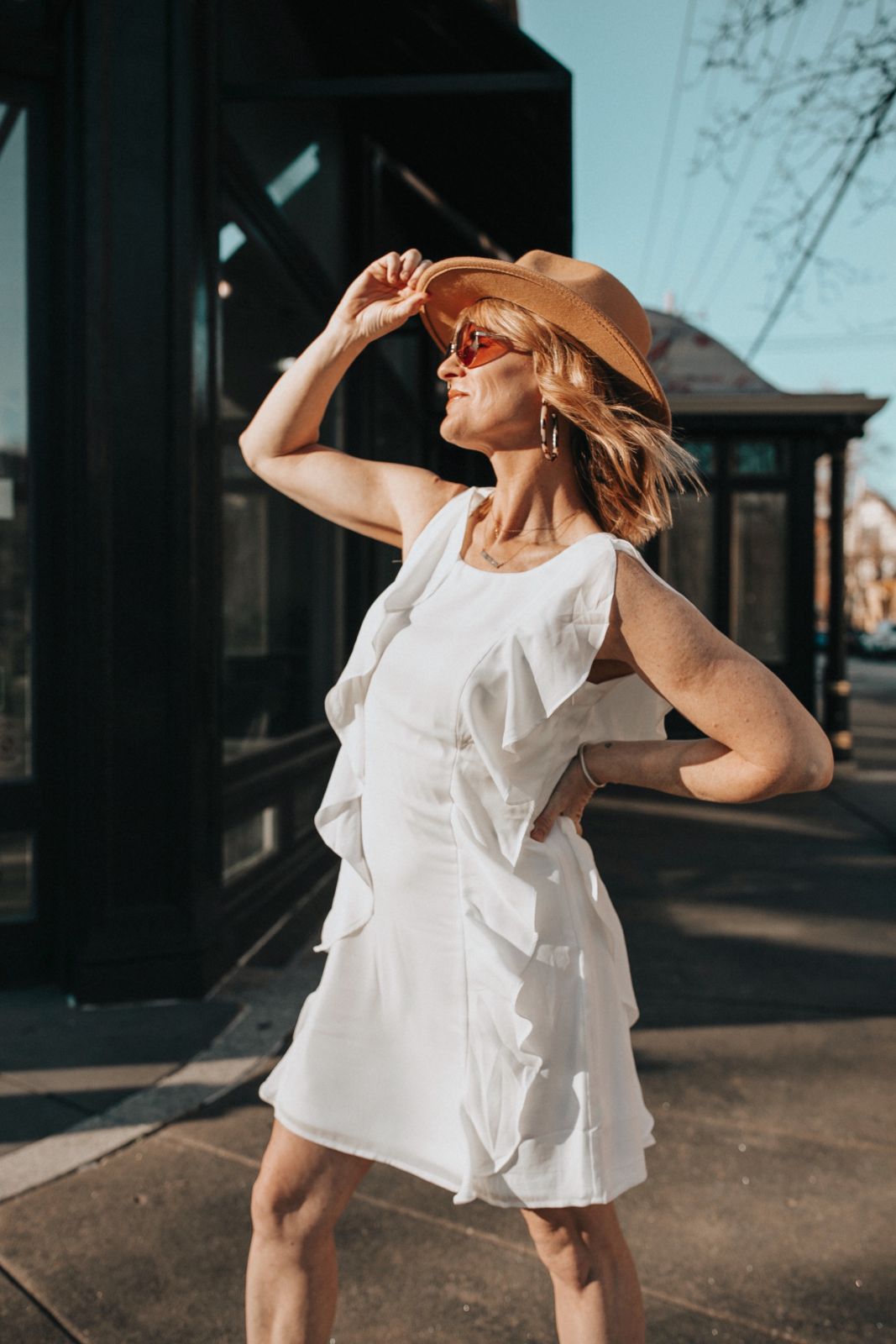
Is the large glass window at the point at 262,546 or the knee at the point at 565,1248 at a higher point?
the large glass window at the point at 262,546

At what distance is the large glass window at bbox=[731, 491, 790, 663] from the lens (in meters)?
14.3

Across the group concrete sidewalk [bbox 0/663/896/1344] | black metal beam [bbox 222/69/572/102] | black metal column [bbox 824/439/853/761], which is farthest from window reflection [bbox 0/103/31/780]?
black metal column [bbox 824/439/853/761]

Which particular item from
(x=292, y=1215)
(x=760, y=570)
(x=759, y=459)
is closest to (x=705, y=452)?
(x=759, y=459)

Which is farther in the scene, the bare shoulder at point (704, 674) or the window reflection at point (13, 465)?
the window reflection at point (13, 465)

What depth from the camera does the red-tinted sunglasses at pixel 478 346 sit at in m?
1.86

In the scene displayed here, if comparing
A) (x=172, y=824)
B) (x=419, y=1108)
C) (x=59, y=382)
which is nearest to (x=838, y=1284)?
(x=419, y=1108)

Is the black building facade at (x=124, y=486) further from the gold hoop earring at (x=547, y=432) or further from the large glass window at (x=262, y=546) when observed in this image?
the gold hoop earring at (x=547, y=432)

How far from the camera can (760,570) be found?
1439cm

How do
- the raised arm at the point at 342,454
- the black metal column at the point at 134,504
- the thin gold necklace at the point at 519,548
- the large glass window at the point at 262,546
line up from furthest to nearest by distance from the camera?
1. the large glass window at the point at 262,546
2. the black metal column at the point at 134,504
3. the raised arm at the point at 342,454
4. the thin gold necklace at the point at 519,548

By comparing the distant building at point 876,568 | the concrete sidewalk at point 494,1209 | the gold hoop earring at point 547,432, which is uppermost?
the distant building at point 876,568

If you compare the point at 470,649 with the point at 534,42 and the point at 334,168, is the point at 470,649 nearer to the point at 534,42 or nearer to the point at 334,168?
the point at 534,42

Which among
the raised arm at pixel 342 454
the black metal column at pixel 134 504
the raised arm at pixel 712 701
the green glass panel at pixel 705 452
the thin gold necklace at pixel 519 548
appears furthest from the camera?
the green glass panel at pixel 705 452

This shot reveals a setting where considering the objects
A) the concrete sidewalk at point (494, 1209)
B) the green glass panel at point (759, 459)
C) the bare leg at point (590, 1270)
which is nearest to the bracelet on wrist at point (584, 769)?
the bare leg at point (590, 1270)

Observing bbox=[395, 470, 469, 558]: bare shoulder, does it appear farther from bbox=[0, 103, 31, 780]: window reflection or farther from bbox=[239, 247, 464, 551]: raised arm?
bbox=[0, 103, 31, 780]: window reflection
